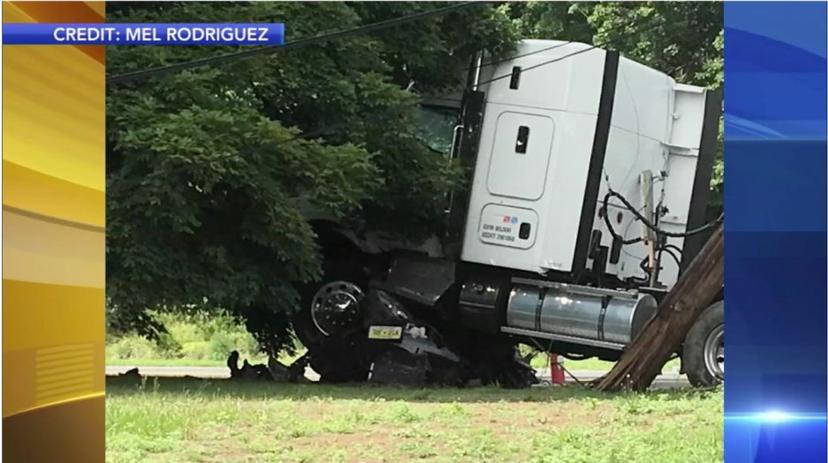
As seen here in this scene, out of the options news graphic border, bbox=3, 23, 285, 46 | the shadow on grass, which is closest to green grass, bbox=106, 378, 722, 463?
the shadow on grass

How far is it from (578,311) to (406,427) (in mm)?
2343

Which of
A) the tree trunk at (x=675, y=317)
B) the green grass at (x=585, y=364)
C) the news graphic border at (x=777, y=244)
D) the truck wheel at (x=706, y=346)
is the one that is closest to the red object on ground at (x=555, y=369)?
the green grass at (x=585, y=364)

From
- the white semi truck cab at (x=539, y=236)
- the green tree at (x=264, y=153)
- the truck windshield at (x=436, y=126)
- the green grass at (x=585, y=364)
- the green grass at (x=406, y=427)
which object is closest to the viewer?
the green grass at (x=406, y=427)

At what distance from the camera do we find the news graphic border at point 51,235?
3.97 metres

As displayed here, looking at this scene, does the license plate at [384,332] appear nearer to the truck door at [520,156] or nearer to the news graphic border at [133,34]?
the truck door at [520,156]

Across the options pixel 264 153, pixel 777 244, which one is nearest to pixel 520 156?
pixel 264 153

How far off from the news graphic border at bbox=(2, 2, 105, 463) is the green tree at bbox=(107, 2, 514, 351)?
1.71m

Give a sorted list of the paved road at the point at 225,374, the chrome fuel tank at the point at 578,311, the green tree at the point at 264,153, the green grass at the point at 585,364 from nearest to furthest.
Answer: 1. the green tree at the point at 264,153
2. the paved road at the point at 225,374
3. the green grass at the point at 585,364
4. the chrome fuel tank at the point at 578,311

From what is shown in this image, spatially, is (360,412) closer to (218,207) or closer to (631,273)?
(218,207)

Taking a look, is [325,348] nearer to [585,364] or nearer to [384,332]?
[384,332]

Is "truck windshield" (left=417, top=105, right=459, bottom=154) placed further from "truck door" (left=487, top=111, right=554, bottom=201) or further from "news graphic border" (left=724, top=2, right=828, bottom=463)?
"news graphic border" (left=724, top=2, right=828, bottom=463)

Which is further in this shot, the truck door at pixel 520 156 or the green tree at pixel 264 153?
the truck door at pixel 520 156

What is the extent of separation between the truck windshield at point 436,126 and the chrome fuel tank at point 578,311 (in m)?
1.07

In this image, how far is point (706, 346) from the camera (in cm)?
674
